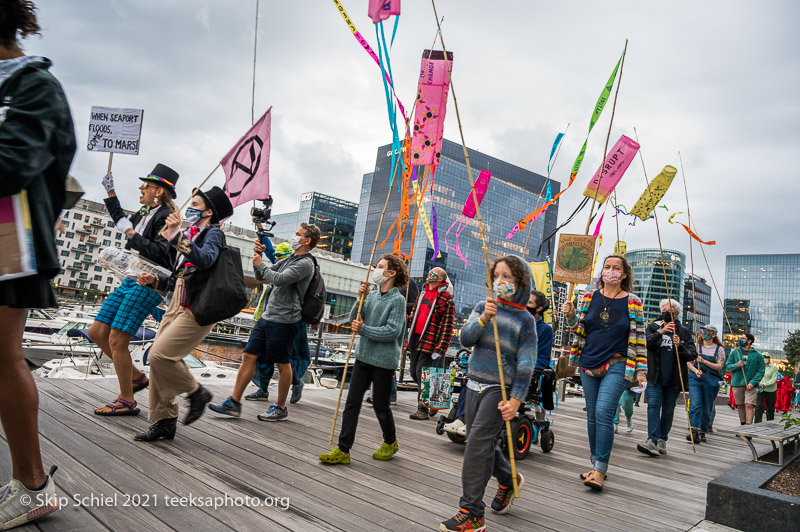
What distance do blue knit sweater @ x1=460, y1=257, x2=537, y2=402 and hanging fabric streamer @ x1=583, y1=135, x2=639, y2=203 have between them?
541 centimetres

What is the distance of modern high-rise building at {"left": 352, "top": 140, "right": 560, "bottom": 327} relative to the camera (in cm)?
8475

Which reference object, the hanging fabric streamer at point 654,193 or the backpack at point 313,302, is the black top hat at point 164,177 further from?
the hanging fabric streamer at point 654,193

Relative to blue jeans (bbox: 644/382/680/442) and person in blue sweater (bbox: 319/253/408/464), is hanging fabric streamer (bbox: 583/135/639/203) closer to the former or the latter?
blue jeans (bbox: 644/382/680/442)

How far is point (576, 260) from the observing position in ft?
22.3

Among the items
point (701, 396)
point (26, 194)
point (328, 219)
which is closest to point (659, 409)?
point (701, 396)

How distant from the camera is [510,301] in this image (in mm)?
3250

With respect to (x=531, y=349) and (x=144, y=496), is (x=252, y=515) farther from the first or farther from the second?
(x=531, y=349)

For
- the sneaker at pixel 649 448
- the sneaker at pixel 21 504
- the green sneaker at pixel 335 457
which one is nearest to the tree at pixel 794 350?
the sneaker at pixel 649 448

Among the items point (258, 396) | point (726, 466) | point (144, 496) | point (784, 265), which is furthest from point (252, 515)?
point (784, 265)

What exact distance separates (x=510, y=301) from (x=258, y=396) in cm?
430

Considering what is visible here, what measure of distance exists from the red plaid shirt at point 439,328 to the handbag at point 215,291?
302 cm

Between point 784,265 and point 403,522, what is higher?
point 784,265

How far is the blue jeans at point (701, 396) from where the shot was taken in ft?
26.5

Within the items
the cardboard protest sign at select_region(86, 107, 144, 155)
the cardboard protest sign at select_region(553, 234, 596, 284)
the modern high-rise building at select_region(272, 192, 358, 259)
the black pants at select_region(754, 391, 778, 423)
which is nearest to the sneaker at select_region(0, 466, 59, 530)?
the cardboard protest sign at select_region(86, 107, 144, 155)
